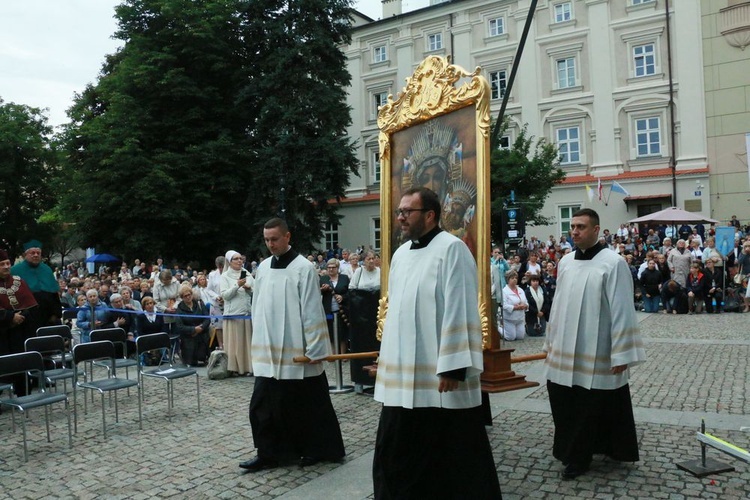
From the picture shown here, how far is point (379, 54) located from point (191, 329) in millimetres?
30783

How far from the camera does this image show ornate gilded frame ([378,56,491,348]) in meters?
5.49

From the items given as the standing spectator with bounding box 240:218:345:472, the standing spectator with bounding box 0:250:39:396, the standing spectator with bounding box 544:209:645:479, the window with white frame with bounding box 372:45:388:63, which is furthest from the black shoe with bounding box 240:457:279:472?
the window with white frame with bounding box 372:45:388:63

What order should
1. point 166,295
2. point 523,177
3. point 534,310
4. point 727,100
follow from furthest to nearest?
point 727,100, point 523,177, point 534,310, point 166,295

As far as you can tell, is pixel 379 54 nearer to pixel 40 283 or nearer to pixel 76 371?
pixel 40 283

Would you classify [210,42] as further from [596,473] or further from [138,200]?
[596,473]

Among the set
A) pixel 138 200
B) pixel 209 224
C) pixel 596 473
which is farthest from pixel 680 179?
pixel 596 473

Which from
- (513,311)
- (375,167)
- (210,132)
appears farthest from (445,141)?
(375,167)

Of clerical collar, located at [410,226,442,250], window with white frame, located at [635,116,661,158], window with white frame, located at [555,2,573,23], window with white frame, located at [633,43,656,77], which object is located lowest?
clerical collar, located at [410,226,442,250]

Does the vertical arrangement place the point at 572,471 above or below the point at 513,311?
below

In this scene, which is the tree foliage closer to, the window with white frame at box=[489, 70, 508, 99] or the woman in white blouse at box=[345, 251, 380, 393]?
the window with white frame at box=[489, 70, 508, 99]

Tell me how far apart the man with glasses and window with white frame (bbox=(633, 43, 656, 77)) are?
3017 centimetres

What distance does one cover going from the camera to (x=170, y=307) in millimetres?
11258

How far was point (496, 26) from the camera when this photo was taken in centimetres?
3428

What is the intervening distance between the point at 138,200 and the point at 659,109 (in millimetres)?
23365
